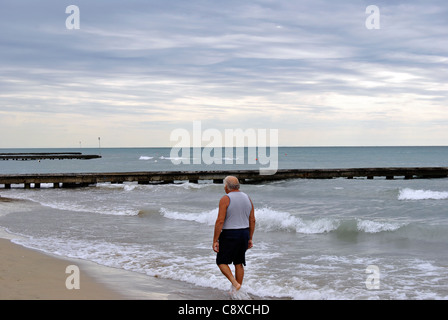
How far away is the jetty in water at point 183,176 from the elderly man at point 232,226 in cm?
2742

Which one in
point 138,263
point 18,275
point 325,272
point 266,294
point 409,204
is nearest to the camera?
point 266,294

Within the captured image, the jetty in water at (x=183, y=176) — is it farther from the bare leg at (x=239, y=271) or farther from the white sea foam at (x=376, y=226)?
the bare leg at (x=239, y=271)

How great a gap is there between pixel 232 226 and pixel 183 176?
28.4 m

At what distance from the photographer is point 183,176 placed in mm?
34844

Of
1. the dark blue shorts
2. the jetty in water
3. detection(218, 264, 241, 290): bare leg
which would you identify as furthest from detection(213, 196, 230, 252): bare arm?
the jetty in water

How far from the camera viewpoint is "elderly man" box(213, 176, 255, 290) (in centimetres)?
652

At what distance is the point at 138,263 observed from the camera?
9703 millimetres

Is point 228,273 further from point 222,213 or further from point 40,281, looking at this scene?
point 40,281

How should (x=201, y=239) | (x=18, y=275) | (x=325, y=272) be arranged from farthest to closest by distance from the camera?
(x=201, y=239)
(x=325, y=272)
(x=18, y=275)

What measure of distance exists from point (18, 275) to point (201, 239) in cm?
548

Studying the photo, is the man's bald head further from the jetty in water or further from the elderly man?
the jetty in water

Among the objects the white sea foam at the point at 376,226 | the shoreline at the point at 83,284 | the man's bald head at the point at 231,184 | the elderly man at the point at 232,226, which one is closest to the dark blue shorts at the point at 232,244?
the elderly man at the point at 232,226
